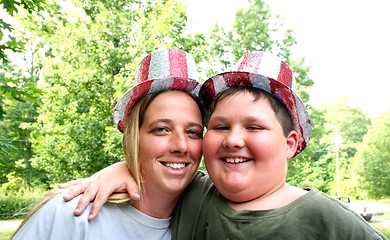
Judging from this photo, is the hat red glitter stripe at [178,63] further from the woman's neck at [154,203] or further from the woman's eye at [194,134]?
the woman's neck at [154,203]

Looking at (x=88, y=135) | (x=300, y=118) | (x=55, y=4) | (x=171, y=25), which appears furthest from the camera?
(x=55, y=4)

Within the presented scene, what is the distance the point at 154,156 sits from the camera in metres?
1.60

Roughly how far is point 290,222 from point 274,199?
5.9 inches

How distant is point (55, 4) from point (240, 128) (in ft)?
39.1

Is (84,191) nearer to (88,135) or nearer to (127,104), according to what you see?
(127,104)

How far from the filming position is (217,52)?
435 inches

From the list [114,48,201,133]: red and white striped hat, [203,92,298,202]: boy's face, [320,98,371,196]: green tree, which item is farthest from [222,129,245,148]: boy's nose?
[320,98,371,196]: green tree

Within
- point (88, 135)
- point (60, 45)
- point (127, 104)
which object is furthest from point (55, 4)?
point (127, 104)

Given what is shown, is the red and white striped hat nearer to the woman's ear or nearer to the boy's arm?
the boy's arm

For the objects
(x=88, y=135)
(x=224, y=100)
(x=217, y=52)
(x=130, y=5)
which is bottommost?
(x=88, y=135)

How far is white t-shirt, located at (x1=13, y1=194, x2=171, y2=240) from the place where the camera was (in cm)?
147

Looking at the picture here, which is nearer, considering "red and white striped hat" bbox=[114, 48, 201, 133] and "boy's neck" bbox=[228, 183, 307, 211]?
"boy's neck" bbox=[228, 183, 307, 211]

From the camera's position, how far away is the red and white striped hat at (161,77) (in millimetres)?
1717

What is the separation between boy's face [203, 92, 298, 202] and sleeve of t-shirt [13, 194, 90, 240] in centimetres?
51
